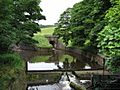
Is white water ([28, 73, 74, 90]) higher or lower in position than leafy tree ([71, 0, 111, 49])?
lower

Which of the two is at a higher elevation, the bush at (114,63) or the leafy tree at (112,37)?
the leafy tree at (112,37)

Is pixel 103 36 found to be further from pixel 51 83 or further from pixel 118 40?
pixel 51 83

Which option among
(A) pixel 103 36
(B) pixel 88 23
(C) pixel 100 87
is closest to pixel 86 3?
(B) pixel 88 23

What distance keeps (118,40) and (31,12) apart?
13277mm

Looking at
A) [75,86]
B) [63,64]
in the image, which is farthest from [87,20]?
[75,86]

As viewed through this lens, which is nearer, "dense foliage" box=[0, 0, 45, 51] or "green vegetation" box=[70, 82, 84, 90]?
"green vegetation" box=[70, 82, 84, 90]

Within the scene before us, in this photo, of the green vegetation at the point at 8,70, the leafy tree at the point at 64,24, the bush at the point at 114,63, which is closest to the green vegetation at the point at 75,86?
the green vegetation at the point at 8,70

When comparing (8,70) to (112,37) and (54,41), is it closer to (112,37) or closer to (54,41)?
(112,37)

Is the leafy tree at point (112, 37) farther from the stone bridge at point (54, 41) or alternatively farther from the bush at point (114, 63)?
the stone bridge at point (54, 41)

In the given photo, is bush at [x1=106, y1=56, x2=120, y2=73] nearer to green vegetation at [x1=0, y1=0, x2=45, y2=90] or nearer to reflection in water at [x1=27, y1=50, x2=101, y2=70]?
green vegetation at [x1=0, y1=0, x2=45, y2=90]

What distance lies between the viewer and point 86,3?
119 feet

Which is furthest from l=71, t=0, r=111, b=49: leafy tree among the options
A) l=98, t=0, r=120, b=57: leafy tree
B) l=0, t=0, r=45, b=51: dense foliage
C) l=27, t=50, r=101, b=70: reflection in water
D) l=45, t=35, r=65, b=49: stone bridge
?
l=45, t=35, r=65, b=49: stone bridge

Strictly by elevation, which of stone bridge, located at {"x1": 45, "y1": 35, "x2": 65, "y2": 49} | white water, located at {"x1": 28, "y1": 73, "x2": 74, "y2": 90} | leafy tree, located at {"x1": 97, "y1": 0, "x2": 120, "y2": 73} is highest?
leafy tree, located at {"x1": 97, "y1": 0, "x2": 120, "y2": 73}

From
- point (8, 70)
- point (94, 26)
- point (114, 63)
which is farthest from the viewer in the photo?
point (94, 26)
